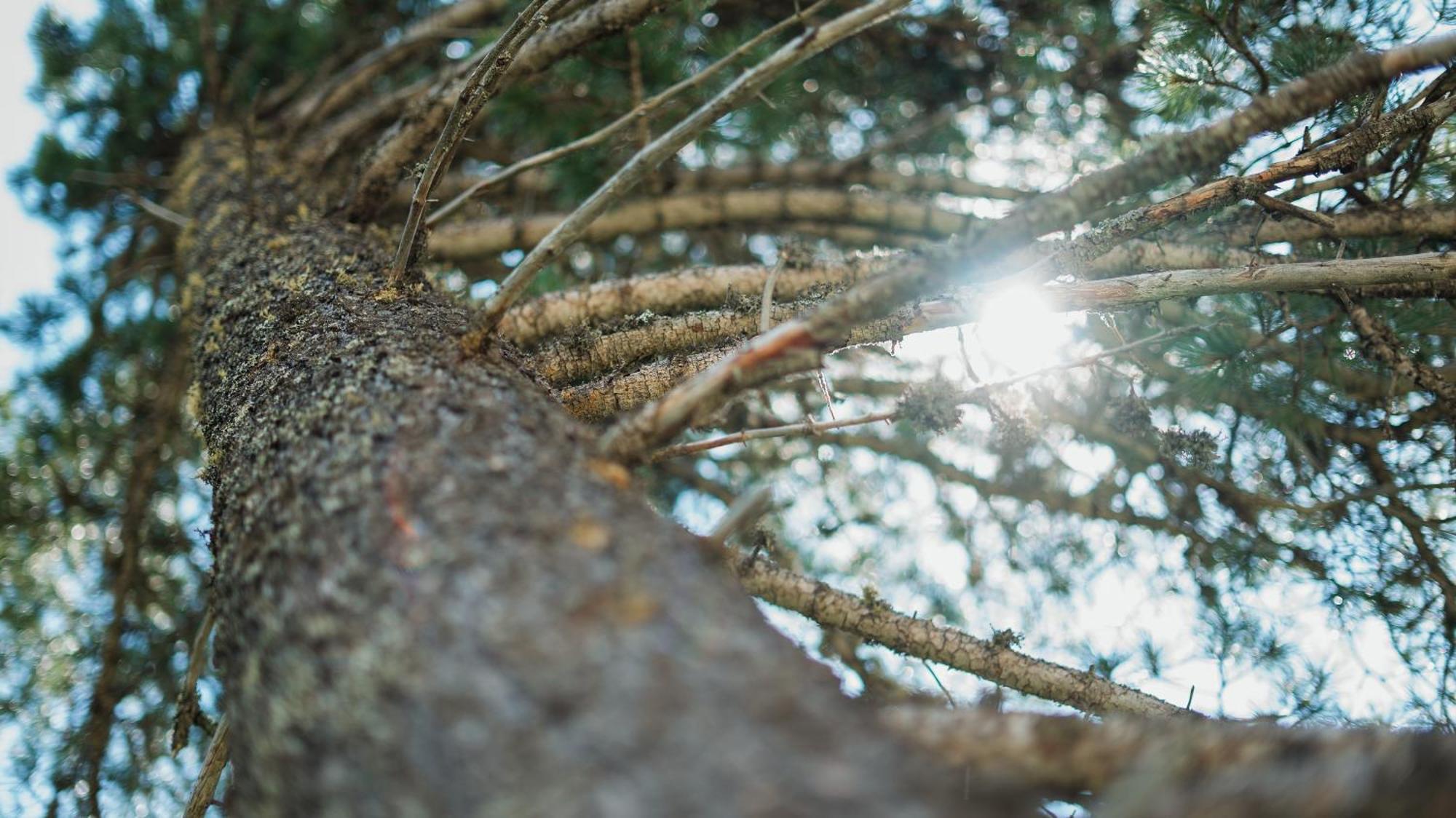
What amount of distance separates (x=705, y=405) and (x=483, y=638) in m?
0.39

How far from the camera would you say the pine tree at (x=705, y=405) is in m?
0.74

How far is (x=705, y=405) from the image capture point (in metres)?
1.01

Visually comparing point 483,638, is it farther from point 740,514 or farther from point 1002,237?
point 1002,237

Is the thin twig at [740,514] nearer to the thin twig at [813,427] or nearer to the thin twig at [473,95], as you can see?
the thin twig at [813,427]

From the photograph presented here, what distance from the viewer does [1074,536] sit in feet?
10.9

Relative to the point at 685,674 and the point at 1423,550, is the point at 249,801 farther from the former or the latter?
the point at 1423,550

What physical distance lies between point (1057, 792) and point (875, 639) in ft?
2.98

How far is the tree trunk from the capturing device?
26.0 inches

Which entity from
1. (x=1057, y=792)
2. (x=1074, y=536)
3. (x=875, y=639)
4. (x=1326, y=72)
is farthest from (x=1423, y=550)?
(x=1057, y=792)

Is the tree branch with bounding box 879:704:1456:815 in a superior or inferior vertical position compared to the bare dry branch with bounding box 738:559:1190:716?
inferior

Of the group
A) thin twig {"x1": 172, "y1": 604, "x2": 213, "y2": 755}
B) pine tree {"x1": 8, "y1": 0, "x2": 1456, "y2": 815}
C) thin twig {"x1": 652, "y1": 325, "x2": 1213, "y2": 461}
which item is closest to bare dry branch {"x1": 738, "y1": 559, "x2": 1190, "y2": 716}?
pine tree {"x1": 8, "y1": 0, "x2": 1456, "y2": 815}

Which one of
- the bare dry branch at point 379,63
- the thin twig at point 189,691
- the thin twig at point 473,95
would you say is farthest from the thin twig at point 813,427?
the bare dry branch at point 379,63

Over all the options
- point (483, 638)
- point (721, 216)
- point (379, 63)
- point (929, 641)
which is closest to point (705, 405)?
point (483, 638)

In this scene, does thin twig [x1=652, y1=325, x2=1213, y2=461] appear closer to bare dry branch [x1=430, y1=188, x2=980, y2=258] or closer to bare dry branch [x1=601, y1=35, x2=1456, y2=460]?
bare dry branch [x1=601, y1=35, x2=1456, y2=460]
